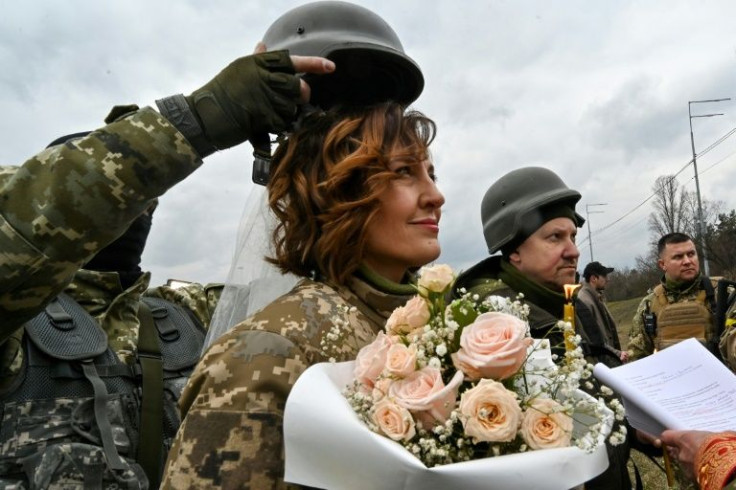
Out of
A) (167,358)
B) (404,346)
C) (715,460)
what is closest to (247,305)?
(167,358)

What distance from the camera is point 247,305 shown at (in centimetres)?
254

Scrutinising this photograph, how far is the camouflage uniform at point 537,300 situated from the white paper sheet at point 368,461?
74.8 inches

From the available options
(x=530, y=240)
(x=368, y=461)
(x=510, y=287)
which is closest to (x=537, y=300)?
(x=510, y=287)

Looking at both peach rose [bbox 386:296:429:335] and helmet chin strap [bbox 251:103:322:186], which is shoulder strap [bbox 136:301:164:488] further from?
peach rose [bbox 386:296:429:335]

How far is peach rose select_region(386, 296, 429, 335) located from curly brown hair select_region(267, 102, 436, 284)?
0.61 metres

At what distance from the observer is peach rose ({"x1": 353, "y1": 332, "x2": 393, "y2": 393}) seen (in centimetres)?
138

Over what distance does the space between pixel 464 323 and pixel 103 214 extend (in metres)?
0.96

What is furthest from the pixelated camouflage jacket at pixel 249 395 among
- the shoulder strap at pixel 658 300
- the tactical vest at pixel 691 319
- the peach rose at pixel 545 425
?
the shoulder strap at pixel 658 300

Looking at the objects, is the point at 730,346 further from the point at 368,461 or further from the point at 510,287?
the point at 368,461

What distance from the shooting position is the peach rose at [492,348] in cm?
125

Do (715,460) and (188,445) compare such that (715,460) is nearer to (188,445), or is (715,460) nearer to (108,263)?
(188,445)

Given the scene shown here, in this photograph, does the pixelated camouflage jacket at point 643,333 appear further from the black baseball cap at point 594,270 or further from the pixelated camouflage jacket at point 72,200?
the pixelated camouflage jacket at point 72,200

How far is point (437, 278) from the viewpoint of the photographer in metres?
1.40

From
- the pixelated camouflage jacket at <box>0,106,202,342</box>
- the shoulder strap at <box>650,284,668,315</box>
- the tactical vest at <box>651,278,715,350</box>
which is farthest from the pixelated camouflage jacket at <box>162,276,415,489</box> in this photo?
the shoulder strap at <box>650,284,668,315</box>
